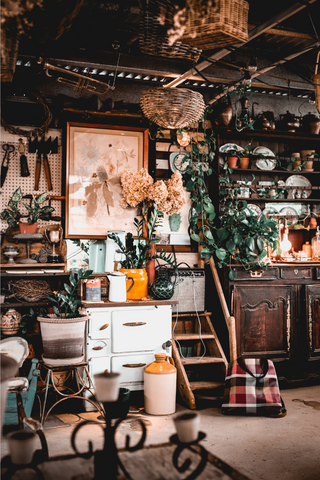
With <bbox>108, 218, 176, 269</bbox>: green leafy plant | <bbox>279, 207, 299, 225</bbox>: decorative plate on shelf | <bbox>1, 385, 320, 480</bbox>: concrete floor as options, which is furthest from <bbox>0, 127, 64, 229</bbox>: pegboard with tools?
<bbox>279, 207, 299, 225</bbox>: decorative plate on shelf

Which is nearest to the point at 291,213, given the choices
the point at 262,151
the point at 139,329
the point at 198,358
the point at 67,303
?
the point at 262,151

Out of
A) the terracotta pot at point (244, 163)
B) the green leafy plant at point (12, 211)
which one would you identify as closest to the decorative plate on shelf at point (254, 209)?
the terracotta pot at point (244, 163)

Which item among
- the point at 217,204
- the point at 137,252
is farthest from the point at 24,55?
the point at 217,204

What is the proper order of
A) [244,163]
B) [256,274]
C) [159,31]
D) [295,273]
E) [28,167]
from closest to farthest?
1. [159,31]
2. [28,167]
3. [256,274]
4. [295,273]
5. [244,163]

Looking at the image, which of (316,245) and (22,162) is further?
(316,245)

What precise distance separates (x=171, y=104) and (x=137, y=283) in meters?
1.64

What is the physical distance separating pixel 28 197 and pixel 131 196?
3.21ft

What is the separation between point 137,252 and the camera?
448cm

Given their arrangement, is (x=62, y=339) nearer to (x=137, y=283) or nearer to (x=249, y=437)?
(x=137, y=283)

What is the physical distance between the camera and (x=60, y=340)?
349 cm

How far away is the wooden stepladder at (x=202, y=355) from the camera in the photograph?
414 centimetres

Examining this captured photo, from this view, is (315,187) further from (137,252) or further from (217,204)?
(137,252)

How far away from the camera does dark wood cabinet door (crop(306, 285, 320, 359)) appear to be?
4824mm

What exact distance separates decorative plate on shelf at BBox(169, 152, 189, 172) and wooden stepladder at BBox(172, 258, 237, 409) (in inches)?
41.2
